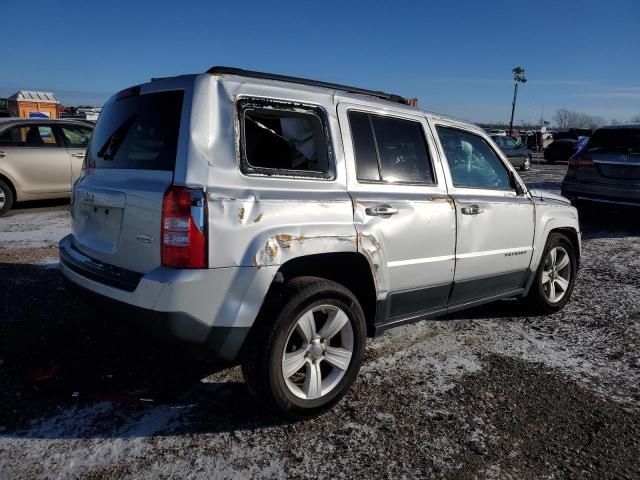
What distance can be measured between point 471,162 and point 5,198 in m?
7.58

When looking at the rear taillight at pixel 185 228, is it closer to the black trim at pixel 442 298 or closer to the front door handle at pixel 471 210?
the black trim at pixel 442 298

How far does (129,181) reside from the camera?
2760 mm

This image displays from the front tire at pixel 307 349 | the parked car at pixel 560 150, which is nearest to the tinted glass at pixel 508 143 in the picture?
the parked car at pixel 560 150

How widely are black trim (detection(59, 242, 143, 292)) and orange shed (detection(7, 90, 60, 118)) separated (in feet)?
71.0

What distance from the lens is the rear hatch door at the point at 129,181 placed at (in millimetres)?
2576

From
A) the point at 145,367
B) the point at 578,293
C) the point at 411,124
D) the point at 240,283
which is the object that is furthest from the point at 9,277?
the point at 578,293

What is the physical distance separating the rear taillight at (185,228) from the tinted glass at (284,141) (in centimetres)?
41

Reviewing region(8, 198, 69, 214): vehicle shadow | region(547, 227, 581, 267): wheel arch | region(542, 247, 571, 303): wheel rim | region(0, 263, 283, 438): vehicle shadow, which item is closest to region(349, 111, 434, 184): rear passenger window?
region(0, 263, 283, 438): vehicle shadow

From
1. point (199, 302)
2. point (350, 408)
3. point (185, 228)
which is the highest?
point (185, 228)

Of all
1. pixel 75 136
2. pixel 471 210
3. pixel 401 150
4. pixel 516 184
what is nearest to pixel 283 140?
pixel 401 150

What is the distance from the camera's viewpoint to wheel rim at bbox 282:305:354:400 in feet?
9.29

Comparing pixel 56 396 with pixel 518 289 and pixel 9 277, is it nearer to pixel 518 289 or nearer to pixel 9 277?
pixel 9 277

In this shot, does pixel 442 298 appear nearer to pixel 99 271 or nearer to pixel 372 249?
pixel 372 249

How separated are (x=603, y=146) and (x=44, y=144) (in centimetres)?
957
